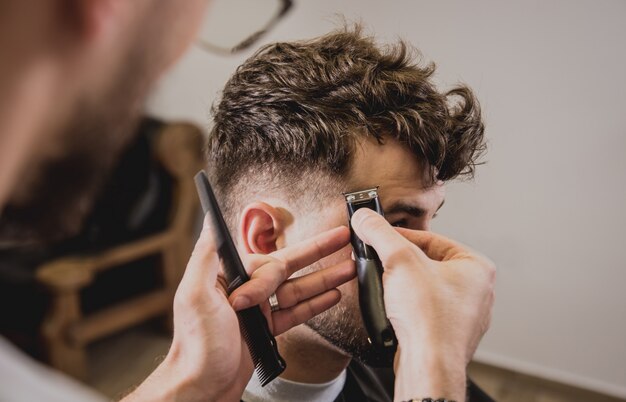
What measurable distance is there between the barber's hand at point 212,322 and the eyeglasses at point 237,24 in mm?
367

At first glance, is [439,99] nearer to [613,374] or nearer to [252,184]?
[252,184]

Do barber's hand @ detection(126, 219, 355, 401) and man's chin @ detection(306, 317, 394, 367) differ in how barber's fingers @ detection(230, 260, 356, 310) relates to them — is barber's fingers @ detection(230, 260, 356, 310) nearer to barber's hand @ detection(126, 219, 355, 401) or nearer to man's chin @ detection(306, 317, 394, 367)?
barber's hand @ detection(126, 219, 355, 401)

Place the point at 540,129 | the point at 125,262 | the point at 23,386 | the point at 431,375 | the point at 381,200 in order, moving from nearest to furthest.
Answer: the point at 23,386
the point at 431,375
the point at 381,200
the point at 540,129
the point at 125,262

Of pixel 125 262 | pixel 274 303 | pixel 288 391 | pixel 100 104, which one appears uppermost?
pixel 100 104

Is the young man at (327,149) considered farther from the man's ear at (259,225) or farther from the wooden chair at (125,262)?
the wooden chair at (125,262)

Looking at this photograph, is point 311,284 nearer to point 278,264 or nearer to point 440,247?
point 278,264

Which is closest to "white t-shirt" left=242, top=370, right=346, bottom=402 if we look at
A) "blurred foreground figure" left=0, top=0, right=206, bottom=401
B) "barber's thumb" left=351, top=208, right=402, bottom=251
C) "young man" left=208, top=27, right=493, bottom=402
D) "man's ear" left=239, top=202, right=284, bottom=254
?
"young man" left=208, top=27, right=493, bottom=402

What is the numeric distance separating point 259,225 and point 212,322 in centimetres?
27

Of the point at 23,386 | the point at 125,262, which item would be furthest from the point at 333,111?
the point at 125,262

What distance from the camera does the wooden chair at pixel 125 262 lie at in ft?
4.46

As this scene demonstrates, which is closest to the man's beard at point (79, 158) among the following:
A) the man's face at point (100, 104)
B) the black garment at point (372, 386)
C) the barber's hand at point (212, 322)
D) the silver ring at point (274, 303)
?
the man's face at point (100, 104)

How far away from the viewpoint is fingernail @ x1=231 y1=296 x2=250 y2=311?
730 millimetres

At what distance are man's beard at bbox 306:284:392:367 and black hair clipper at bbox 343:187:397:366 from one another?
0.47 ft

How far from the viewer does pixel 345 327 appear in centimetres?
97
